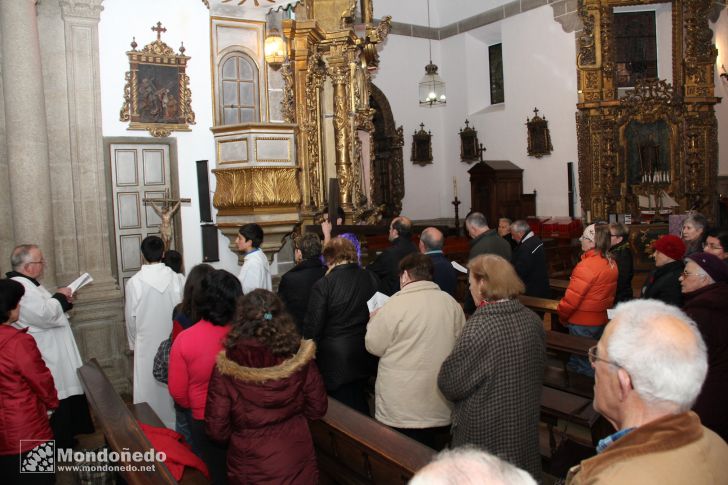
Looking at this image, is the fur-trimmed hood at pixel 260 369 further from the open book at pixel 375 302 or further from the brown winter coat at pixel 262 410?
the open book at pixel 375 302

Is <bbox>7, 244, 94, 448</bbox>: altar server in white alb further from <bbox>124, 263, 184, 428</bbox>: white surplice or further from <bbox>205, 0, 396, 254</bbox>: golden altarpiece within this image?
<bbox>205, 0, 396, 254</bbox>: golden altarpiece

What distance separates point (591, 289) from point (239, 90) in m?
5.18

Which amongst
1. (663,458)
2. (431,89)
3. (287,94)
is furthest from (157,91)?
(431,89)

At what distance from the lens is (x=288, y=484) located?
2660 millimetres

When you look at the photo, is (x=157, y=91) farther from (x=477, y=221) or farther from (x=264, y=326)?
(x=264, y=326)

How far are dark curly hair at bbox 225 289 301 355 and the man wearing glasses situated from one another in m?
1.29

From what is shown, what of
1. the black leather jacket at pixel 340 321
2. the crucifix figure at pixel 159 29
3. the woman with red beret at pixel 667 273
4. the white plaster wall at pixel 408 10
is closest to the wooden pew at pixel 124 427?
the black leather jacket at pixel 340 321

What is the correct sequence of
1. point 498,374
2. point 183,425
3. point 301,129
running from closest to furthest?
point 498,374 → point 183,425 → point 301,129

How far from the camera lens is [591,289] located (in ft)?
16.5

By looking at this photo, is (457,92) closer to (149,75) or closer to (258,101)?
(258,101)

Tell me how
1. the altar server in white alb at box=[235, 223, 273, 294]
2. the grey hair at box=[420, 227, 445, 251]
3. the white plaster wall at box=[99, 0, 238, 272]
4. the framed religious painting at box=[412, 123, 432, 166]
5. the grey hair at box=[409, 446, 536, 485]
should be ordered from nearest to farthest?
the grey hair at box=[409, 446, 536, 485]
the grey hair at box=[420, 227, 445, 251]
the altar server in white alb at box=[235, 223, 273, 294]
the white plaster wall at box=[99, 0, 238, 272]
the framed religious painting at box=[412, 123, 432, 166]

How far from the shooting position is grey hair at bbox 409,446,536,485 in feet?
3.67

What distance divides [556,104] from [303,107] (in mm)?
8529

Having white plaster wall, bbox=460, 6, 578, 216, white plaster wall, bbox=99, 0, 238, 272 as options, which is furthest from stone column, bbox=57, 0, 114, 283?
white plaster wall, bbox=460, 6, 578, 216
